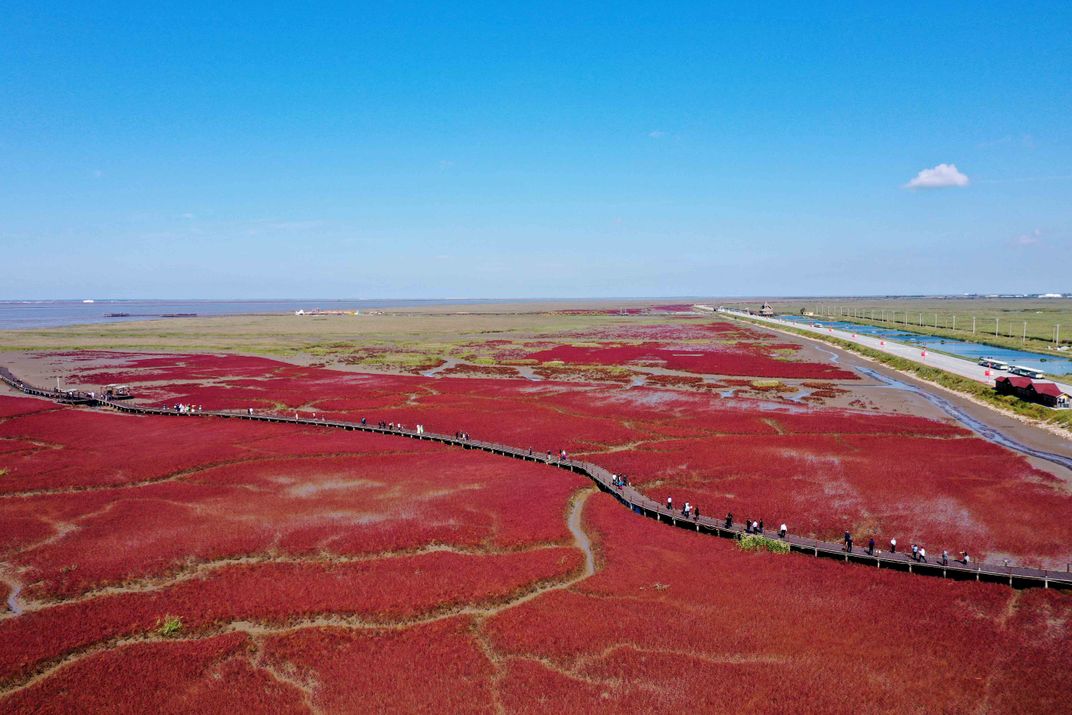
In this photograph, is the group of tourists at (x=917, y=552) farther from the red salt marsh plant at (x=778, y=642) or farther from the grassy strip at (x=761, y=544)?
the grassy strip at (x=761, y=544)

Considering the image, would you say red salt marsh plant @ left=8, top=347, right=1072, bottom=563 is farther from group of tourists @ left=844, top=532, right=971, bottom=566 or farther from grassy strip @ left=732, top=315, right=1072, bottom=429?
grassy strip @ left=732, top=315, right=1072, bottom=429

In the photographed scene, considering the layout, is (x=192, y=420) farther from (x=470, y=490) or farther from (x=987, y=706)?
(x=987, y=706)

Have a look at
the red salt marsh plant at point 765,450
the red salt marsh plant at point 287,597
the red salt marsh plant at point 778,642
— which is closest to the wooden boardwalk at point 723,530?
the red salt marsh plant at point 778,642

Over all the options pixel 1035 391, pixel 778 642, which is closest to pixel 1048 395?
pixel 1035 391

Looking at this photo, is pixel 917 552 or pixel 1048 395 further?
pixel 1048 395

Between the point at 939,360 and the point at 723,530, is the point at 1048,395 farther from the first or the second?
the point at 723,530

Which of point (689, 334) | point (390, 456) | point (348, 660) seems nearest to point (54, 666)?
point (348, 660)
